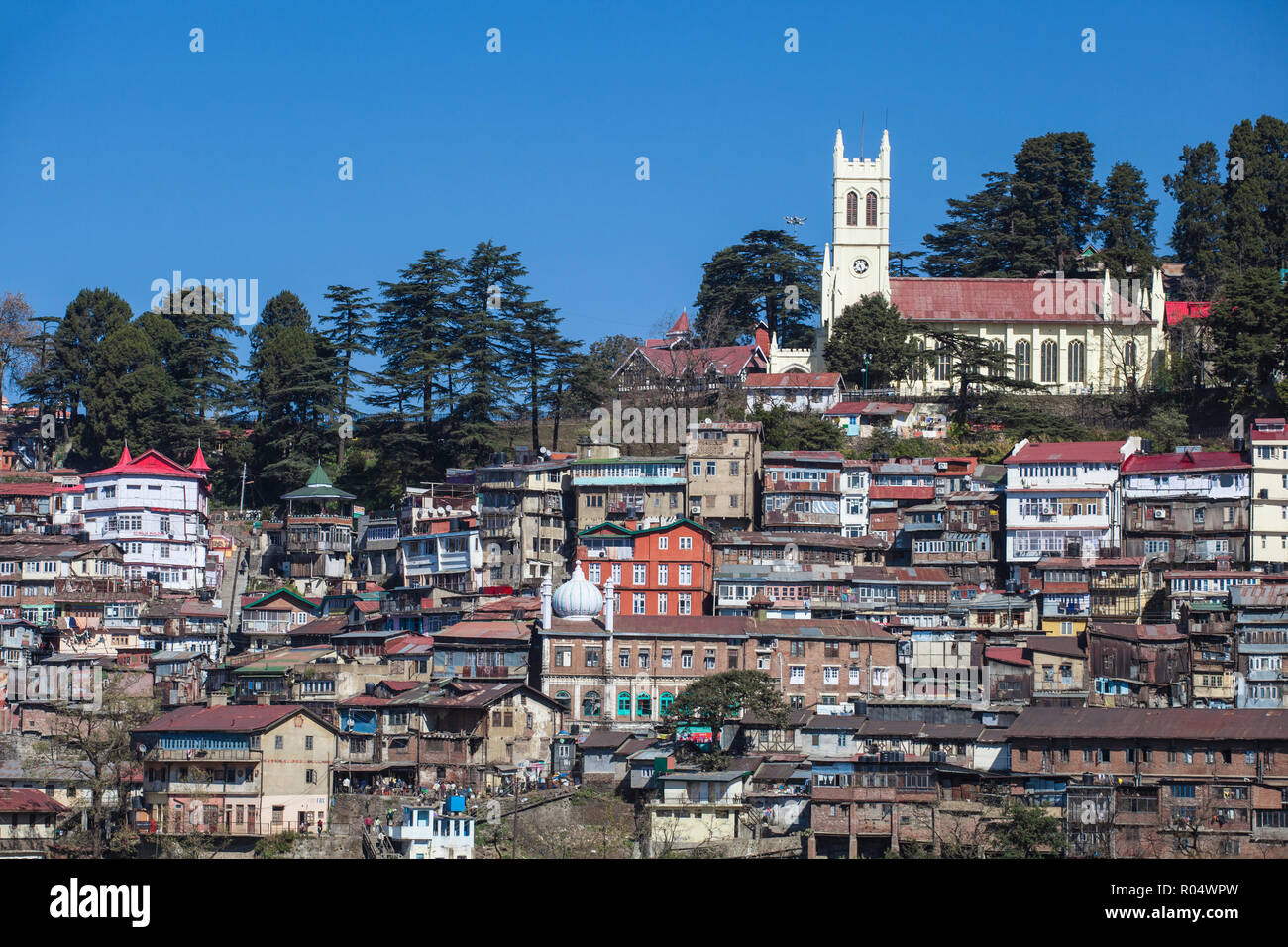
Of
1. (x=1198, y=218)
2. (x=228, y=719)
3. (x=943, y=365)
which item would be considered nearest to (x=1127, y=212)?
(x=1198, y=218)

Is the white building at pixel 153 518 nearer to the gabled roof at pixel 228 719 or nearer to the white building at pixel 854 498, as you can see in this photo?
the gabled roof at pixel 228 719

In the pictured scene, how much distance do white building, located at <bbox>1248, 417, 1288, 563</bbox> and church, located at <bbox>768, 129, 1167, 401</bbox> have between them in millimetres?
19883

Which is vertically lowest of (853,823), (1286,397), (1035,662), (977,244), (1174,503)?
(853,823)

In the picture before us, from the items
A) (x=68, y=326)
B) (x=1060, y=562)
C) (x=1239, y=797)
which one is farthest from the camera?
(x=68, y=326)

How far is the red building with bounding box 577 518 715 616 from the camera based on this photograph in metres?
62.8

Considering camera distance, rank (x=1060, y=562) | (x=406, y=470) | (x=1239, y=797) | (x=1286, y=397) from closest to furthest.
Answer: (x=1239, y=797), (x=1060, y=562), (x=1286, y=397), (x=406, y=470)

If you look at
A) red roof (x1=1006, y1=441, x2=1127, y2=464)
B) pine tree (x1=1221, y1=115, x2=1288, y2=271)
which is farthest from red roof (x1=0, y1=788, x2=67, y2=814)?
pine tree (x1=1221, y1=115, x2=1288, y2=271)

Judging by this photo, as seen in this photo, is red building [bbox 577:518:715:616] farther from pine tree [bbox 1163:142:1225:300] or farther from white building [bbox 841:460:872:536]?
pine tree [bbox 1163:142:1225:300]

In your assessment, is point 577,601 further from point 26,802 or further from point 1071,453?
point 1071,453

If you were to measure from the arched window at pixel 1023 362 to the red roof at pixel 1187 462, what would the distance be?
20.0 metres
